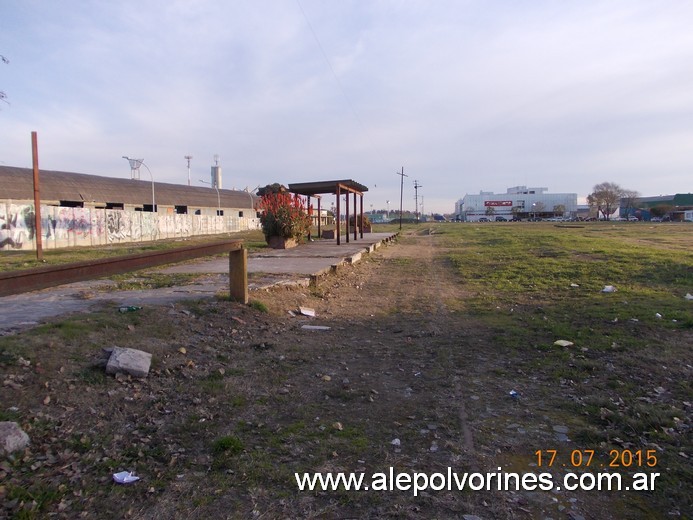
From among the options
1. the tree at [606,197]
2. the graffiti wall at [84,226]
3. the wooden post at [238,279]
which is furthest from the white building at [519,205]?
Answer: the wooden post at [238,279]

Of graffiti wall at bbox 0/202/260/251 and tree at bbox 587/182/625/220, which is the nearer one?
graffiti wall at bbox 0/202/260/251

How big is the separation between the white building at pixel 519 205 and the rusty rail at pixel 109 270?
114 metres

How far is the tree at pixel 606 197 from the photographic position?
104 meters

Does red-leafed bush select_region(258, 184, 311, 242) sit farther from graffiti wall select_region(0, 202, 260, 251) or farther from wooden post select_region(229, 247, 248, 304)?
wooden post select_region(229, 247, 248, 304)

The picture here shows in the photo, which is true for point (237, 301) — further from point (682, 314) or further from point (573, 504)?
point (682, 314)

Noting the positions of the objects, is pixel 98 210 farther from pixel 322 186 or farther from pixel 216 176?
pixel 216 176

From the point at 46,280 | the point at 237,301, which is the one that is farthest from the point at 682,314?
the point at 46,280

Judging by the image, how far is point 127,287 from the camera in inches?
326

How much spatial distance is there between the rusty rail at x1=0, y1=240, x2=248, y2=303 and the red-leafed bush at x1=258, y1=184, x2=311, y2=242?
11868 millimetres

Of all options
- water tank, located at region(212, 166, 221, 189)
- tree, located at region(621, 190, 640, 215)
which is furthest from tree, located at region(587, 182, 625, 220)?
water tank, located at region(212, 166, 221, 189)

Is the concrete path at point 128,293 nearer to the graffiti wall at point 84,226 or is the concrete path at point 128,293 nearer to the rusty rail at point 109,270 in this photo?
the rusty rail at point 109,270

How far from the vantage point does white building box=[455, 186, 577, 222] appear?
365ft

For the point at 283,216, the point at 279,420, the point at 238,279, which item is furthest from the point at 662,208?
the point at 279,420

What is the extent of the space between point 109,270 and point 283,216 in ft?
47.1
